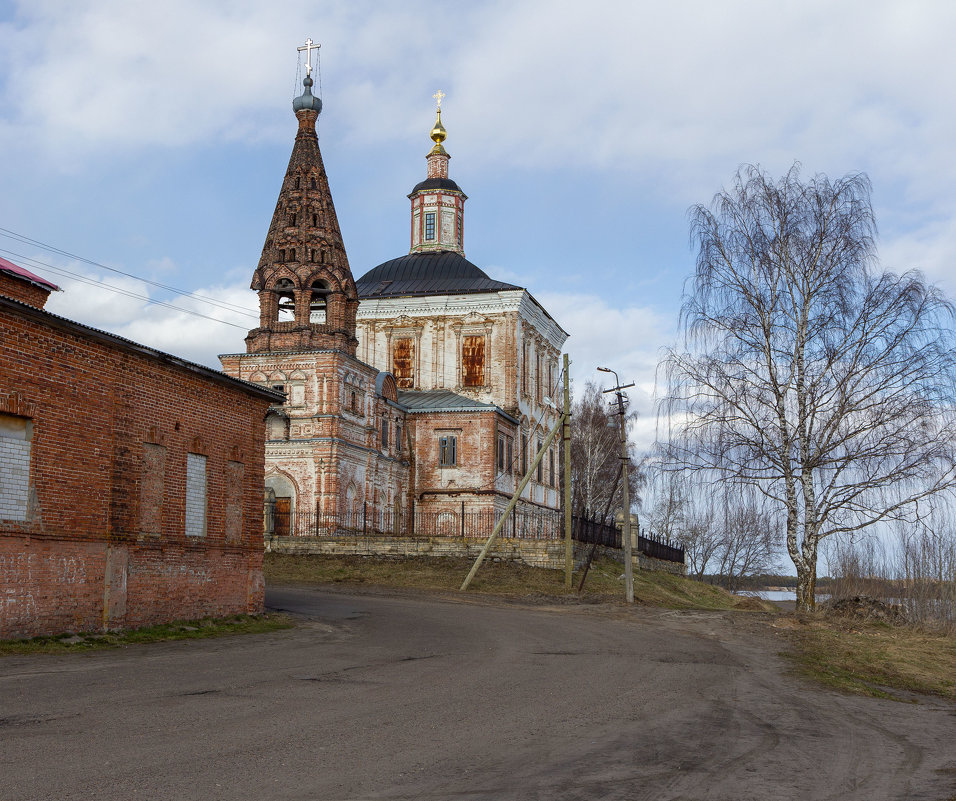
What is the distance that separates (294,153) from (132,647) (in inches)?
1101

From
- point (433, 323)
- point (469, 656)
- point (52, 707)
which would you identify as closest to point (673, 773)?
point (52, 707)

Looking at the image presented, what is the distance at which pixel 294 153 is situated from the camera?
37938 mm

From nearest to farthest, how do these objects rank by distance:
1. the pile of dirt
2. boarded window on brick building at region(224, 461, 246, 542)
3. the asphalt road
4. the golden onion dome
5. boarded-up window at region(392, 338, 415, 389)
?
the asphalt road, boarded window on brick building at region(224, 461, 246, 542), the pile of dirt, boarded-up window at region(392, 338, 415, 389), the golden onion dome

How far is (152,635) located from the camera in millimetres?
14203

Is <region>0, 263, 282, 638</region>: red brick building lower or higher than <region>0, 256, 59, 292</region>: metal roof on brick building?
lower

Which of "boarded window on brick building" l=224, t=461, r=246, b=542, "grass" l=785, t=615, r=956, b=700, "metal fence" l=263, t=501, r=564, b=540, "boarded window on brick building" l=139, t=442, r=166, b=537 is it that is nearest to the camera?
"grass" l=785, t=615, r=956, b=700

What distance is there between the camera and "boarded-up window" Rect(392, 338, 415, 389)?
4666 centimetres

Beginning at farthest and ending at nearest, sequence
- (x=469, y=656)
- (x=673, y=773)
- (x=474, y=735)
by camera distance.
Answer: (x=469, y=656) → (x=474, y=735) → (x=673, y=773)

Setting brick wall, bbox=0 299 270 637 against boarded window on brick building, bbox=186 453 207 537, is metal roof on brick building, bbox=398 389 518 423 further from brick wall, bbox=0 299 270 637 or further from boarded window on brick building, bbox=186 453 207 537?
boarded window on brick building, bbox=186 453 207 537

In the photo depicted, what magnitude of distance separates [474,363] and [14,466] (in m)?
34.2

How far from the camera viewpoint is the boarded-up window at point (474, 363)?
46219mm

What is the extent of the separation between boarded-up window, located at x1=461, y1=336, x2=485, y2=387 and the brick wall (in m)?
28.5

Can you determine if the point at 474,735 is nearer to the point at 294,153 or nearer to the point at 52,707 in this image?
the point at 52,707

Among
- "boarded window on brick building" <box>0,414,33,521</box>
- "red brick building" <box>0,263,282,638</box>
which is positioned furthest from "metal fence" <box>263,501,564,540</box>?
"boarded window on brick building" <box>0,414,33,521</box>
